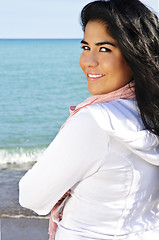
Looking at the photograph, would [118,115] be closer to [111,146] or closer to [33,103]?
[111,146]

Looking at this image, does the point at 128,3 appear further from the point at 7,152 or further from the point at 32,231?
the point at 7,152

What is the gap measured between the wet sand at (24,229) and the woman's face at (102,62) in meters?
2.37

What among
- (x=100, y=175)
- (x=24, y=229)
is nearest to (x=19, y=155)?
(x=24, y=229)

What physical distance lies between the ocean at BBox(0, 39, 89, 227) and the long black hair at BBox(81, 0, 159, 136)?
276 centimetres

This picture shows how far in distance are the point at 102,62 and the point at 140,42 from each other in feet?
0.46

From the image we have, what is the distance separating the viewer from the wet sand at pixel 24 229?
3.54 meters

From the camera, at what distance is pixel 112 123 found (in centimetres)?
121

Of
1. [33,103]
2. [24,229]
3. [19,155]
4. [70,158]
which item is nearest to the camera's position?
[70,158]

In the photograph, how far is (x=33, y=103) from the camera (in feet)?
42.8

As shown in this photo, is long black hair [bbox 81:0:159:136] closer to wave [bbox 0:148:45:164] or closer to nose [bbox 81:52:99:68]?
nose [bbox 81:52:99:68]

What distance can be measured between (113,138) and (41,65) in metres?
23.4

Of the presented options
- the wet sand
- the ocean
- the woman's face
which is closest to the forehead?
the woman's face

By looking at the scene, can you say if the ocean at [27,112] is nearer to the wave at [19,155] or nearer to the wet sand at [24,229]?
the wave at [19,155]

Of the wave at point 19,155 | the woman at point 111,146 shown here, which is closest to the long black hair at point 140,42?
the woman at point 111,146
